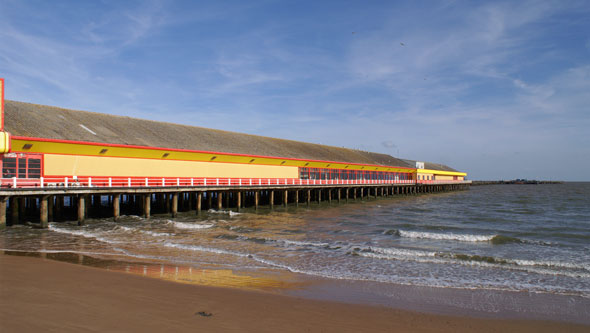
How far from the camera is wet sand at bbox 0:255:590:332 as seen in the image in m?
6.39

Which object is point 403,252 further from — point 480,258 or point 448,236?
point 448,236

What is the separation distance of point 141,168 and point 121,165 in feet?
4.49

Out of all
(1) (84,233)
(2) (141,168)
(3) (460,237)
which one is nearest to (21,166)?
(1) (84,233)

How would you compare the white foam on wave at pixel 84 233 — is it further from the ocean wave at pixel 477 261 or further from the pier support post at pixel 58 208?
the ocean wave at pixel 477 261

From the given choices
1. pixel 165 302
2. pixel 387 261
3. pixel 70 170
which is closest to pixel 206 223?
pixel 70 170

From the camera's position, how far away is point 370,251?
592 inches

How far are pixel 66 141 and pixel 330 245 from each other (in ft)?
51.5

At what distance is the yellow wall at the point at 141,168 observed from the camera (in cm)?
2234

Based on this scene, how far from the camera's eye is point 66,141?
22.1m

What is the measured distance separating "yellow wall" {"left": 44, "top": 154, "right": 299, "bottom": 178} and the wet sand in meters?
14.5

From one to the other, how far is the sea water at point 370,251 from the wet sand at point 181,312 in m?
0.98

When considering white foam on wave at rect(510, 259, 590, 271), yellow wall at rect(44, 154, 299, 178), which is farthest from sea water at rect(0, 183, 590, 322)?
yellow wall at rect(44, 154, 299, 178)

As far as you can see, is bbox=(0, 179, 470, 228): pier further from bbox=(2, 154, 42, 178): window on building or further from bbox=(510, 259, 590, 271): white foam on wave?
bbox=(510, 259, 590, 271): white foam on wave

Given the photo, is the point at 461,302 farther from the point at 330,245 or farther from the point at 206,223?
the point at 206,223
